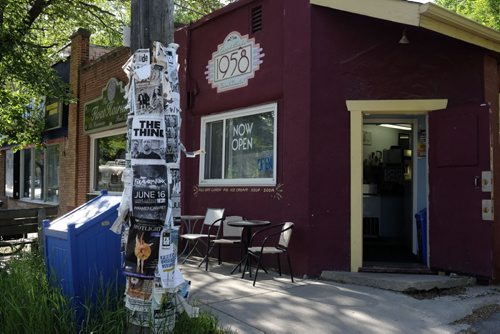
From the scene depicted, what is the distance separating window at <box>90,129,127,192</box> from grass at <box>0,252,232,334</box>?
7931mm

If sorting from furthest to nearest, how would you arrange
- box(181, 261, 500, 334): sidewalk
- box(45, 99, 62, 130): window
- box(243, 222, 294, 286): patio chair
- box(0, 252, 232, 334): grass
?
box(45, 99, 62, 130): window → box(243, 222, 294, 286): patio chair → box(181, 261, 500, 334): sidewalk → box(0, 252, 232, 334): grass

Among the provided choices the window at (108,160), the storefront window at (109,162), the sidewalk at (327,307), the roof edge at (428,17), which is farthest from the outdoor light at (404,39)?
the storefront window at (109,162)

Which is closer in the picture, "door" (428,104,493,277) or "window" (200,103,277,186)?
"door" (428,104,493,277)

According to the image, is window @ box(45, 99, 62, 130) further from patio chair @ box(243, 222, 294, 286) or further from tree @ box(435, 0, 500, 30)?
tree @ box(435, 0, 500, 30)

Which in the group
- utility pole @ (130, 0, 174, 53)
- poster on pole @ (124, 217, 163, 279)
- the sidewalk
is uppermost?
utility pole @ (130, 0, 174, 53)

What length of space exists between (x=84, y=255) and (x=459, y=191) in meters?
4.79

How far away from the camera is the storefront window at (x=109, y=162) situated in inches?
485

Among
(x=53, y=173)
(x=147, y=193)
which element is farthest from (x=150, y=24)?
(x=53, y=173)

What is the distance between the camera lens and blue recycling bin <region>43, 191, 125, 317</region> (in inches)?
162

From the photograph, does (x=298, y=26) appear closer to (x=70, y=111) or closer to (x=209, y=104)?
(x=209, y=104)

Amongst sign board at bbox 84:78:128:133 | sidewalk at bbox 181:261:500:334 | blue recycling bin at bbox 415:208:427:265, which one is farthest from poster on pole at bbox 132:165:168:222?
sign board at bbox 84:78:128:133

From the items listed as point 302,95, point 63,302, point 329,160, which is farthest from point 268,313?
point 302,95

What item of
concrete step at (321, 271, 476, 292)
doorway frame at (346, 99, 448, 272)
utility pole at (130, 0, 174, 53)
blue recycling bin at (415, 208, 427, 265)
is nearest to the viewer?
utility pole at (130, 0, 174, 53)

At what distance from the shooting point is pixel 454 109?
21.8 ft
